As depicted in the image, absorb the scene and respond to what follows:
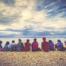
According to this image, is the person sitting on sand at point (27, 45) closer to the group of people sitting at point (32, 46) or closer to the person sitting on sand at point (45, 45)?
the group of people sitting at point (32, 46)

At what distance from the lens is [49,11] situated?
8.36 feet

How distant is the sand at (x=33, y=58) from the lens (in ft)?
8.04

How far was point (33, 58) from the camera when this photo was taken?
2469 mm

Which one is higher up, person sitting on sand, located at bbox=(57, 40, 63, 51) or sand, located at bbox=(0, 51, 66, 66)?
person sitting on sand, located at bbox=(57, 40, 63, 51)

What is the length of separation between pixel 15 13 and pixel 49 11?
0.41 meters

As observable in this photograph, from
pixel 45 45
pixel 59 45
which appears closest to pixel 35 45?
pixel 45 45

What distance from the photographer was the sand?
2.45 m

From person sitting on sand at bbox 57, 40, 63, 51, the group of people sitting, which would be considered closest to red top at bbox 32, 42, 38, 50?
the group of people sitting

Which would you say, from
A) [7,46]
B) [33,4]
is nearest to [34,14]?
[33,4]

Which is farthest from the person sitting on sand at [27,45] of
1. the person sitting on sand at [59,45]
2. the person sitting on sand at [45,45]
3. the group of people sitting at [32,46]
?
the person sitting on sand at [59,45]

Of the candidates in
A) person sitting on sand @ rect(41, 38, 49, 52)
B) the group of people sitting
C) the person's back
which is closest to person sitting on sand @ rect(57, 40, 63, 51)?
the group of people sitting

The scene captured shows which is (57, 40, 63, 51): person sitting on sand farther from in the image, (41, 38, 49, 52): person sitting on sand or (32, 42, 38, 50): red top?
(32, 42, 38, 50): red top

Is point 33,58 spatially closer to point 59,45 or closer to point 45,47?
point 45,47

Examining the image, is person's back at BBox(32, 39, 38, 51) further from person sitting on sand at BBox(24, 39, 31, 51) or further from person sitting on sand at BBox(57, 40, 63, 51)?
person sitting on sand at BBox(57, 40, 63, 51)
